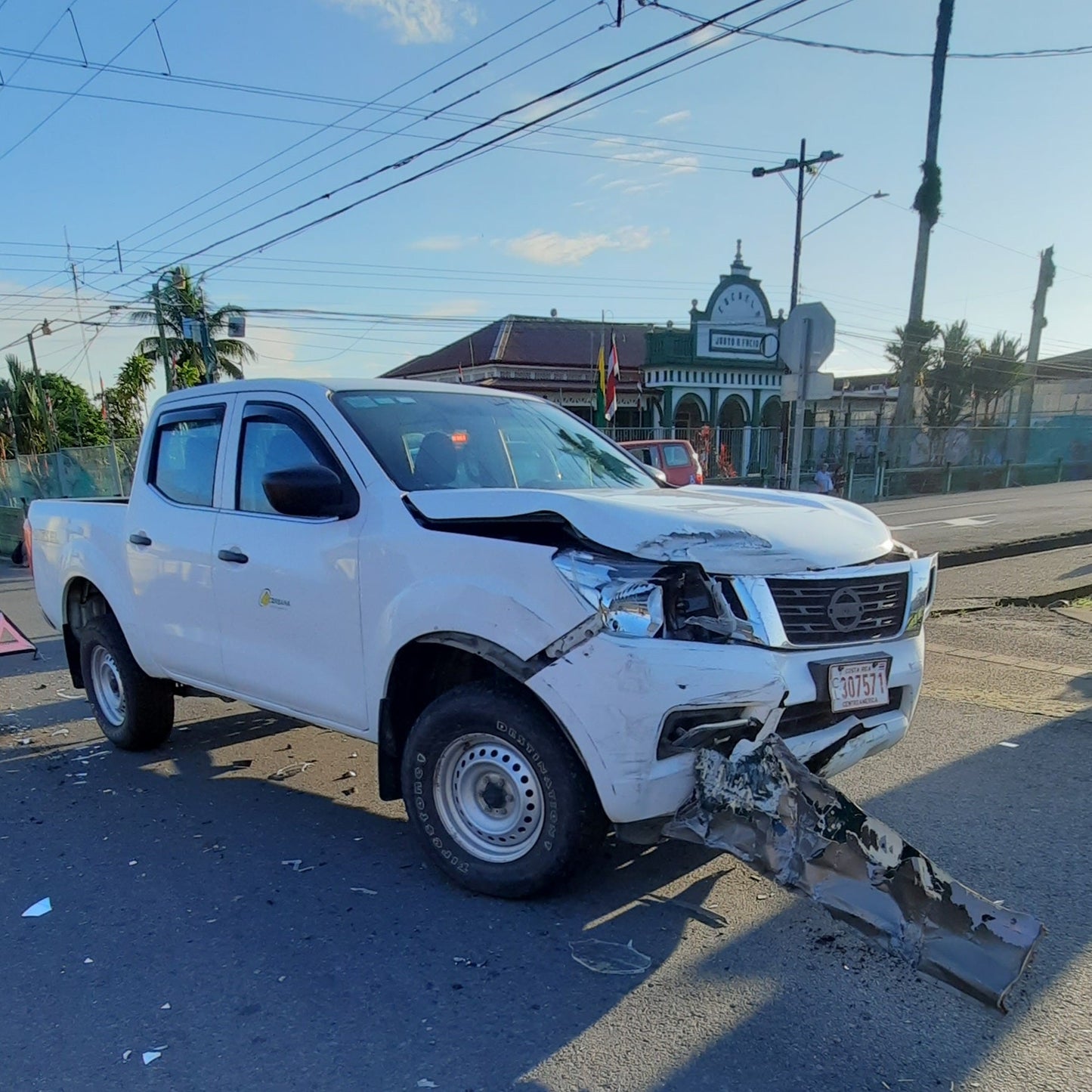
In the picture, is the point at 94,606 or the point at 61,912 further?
the point at 94,606

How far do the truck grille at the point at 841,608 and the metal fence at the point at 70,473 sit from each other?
1667cm

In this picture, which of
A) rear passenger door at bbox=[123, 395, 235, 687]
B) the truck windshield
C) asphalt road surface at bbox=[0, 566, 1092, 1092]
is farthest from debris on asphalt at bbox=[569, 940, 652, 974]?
rear passenger door at bbox=[123, 395, 235, 687]

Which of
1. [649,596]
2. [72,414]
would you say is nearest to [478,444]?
[649,596]

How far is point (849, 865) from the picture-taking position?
2676 millimetres

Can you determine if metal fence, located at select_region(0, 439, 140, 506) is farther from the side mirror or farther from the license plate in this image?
the license plate

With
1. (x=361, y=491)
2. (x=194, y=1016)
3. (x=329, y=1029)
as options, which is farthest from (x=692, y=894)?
(x=361, y=491)

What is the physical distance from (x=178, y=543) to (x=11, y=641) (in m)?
3.33

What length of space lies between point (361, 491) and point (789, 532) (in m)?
1.72

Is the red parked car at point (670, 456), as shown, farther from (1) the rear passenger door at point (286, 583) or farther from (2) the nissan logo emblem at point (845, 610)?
(2) the nissan logo emblem at point (845, 610)

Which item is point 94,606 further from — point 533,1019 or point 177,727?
point 533,1019

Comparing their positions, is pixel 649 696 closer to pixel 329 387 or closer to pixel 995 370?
pixel 329 387

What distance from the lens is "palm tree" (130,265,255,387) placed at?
29328 mm

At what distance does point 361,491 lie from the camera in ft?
11.5

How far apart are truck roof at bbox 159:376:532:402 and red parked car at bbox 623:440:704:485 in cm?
1200
